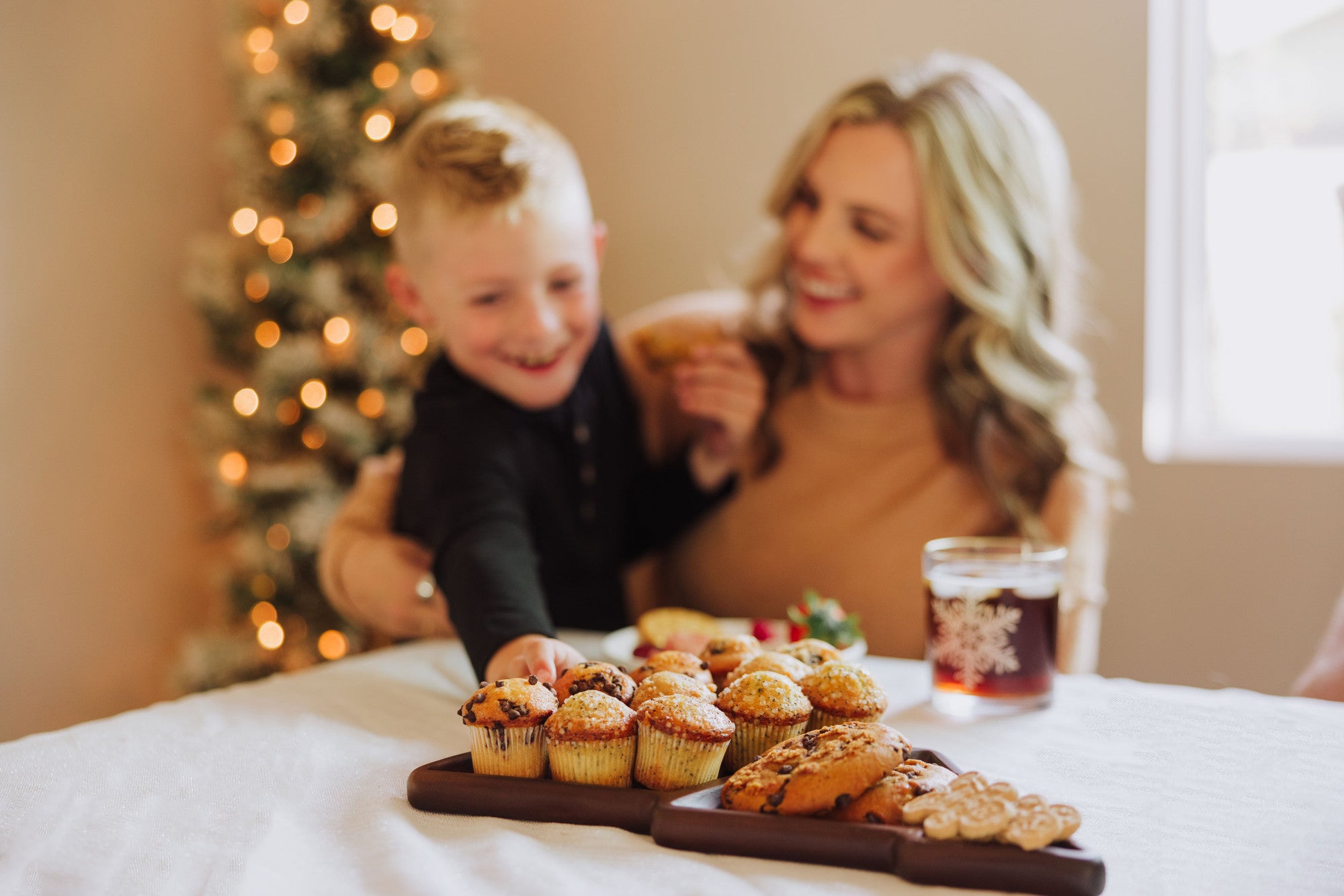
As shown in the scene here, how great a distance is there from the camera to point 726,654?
0.97m

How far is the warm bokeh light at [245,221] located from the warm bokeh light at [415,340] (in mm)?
432

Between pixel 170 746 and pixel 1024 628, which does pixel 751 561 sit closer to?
pixel 1024 628

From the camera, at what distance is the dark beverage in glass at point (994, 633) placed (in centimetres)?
98

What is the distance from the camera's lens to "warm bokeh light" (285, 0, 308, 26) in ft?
7.88

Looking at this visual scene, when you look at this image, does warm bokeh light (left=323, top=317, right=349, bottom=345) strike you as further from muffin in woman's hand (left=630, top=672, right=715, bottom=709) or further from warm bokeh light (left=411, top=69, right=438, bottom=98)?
muffin in woman's hand (left=630, top=672, right=715, bottom=709)

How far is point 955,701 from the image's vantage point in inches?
39.7

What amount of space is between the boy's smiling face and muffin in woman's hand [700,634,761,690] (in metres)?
0.56

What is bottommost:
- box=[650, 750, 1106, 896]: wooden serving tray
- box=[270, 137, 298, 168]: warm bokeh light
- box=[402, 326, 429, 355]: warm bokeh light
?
box=[650, 750, 1106, 896]: wooden serving tray

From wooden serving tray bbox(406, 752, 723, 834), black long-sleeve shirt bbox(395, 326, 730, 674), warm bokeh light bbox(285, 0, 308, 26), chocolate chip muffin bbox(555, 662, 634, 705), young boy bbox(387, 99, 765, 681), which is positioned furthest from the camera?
warm bokeh light bbox(285, 0, 308, 26)

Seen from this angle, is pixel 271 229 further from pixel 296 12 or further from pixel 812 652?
pixel 812 652

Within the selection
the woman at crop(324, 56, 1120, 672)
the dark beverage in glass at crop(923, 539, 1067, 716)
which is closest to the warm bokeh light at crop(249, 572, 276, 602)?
the woman at crop(324, 56, 1120, 672)

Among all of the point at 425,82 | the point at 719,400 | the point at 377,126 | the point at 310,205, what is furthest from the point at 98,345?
the point at 719,400

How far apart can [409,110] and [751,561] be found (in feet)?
4.40

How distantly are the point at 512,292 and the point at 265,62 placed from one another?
4.88ft
